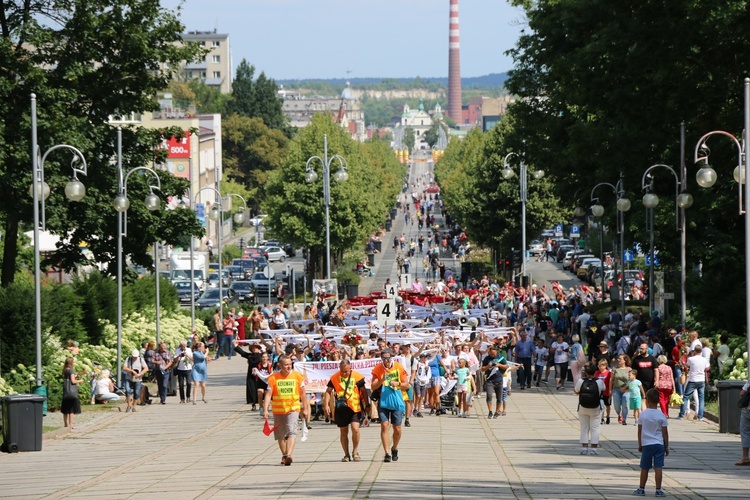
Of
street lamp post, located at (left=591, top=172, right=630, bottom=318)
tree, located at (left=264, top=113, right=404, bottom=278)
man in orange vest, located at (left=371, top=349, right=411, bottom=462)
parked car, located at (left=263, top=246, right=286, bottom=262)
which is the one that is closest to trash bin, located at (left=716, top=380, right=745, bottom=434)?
man in orange vest, located at (left=371, top=349, right=411, bottom=462)

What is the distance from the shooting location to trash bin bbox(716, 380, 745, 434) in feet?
83.1

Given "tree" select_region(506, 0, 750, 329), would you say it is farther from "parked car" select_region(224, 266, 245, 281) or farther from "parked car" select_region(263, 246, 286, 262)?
"parked car" select_region(263, 246, 286, 262)

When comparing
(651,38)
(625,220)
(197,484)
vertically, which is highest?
(651,38)

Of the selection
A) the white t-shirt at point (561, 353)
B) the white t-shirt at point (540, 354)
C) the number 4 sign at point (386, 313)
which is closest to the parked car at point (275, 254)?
the white t-shirt at point (540, 354)

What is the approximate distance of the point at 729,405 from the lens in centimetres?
2559

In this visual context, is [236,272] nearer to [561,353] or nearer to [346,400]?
[561,353]

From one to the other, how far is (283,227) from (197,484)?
62.5 m

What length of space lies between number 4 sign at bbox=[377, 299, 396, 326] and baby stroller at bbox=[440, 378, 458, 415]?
209 inches

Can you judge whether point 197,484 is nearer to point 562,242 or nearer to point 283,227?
point 283,227

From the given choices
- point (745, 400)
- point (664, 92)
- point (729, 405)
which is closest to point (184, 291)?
point (664, 92)

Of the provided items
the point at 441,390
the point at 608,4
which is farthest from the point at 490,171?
the point at 441,390

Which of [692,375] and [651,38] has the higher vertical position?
[651,38]

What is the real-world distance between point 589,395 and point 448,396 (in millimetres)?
7884

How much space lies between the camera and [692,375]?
91.9 feet
